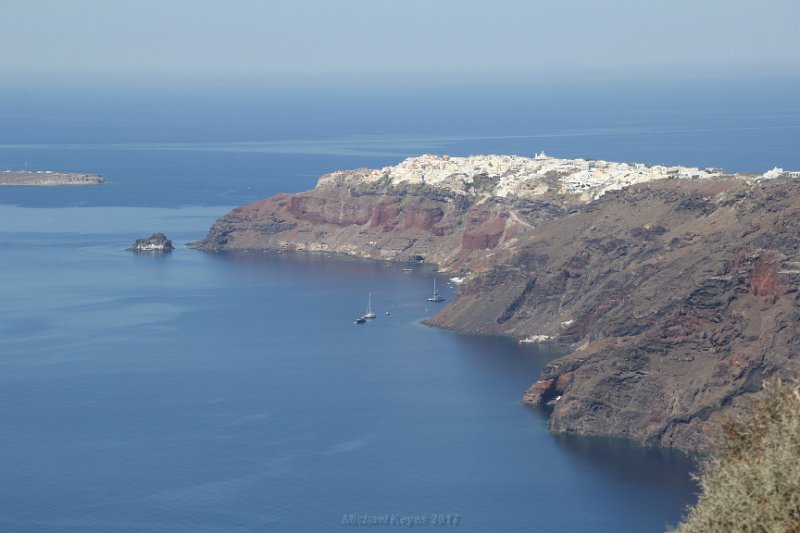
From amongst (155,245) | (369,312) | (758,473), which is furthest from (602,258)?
(758,473)

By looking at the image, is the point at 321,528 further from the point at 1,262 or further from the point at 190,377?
the point at 1,262

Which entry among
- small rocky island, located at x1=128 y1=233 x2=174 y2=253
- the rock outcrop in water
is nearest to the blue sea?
the rock outcrop in water

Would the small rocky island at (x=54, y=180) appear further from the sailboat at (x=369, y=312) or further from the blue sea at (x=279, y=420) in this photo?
the sailboat at (x=369, y=312)

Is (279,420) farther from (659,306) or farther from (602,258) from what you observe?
(602,258)

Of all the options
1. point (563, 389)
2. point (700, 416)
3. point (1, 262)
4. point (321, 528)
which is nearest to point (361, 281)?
point (1, 262)

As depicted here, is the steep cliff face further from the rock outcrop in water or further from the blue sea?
the blue sea

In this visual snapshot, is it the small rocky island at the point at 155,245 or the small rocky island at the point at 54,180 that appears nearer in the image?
the small rocky island at the point at 155,245

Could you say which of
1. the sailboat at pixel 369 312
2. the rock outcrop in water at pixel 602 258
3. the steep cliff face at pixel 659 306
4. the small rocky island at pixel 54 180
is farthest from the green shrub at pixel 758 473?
the small rocky island at pixel 54 180
